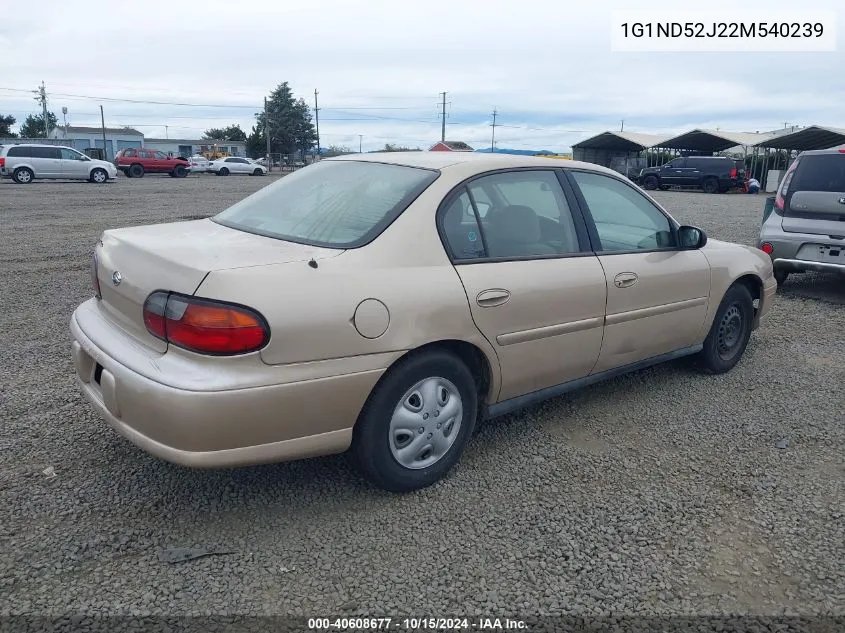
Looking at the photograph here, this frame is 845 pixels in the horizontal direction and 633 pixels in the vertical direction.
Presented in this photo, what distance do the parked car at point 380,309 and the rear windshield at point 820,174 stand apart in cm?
393

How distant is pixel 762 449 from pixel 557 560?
5.40 ft

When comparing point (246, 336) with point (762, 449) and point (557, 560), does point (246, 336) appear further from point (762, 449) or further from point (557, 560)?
point (762, 449)

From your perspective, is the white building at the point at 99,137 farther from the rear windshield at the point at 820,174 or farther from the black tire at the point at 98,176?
the rear windshield at the point at 820,174

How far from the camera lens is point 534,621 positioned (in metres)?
2.38

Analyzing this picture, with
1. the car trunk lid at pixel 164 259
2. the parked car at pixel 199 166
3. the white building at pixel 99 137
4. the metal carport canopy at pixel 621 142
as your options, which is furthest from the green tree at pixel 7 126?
the car trunk lid at pixel 164 259

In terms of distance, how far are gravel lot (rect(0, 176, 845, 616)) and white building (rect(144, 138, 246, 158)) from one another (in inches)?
2898

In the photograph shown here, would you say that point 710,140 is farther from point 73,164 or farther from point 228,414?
point 228,414

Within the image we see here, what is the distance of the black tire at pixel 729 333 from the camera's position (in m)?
4.70

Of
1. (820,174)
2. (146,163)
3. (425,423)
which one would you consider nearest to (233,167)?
(146,163)

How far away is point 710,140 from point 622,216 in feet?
139

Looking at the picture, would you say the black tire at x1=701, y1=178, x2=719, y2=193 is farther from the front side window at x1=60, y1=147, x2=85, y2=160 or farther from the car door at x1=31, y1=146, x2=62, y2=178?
the car door at x1=31, y1=146, x2=62, y2=178

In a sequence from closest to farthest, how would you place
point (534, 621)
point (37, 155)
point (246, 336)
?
point (534, 621) < point (246, 336) < point (37, 155)

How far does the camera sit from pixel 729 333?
4852mm

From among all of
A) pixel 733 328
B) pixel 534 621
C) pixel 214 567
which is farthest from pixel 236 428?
pixel 733 328
